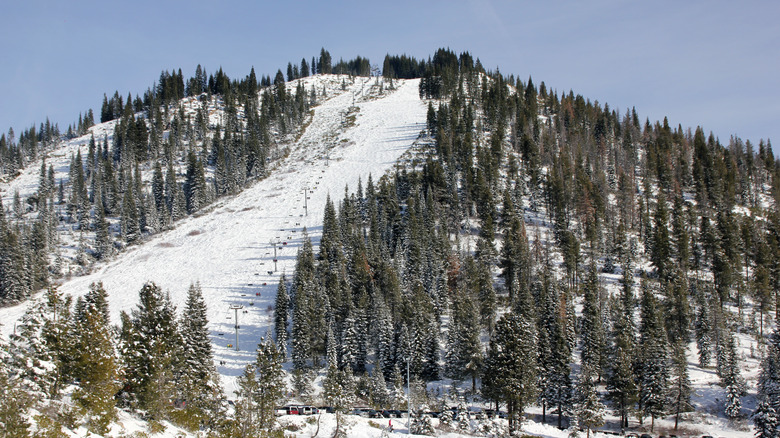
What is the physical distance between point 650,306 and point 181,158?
15661cm

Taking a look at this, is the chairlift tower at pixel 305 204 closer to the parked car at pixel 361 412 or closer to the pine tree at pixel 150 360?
the parked car at pixel 361 412

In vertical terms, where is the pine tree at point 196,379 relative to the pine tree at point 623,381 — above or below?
above

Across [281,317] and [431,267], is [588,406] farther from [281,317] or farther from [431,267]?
[281,317]

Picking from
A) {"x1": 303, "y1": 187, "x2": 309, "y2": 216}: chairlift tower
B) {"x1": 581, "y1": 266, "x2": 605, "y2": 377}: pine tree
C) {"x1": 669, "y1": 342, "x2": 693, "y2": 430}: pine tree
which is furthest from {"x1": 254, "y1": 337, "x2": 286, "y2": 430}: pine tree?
{"x1": 303, "y1": 187, "x2": 309, "y2": 216}: chairlift tower

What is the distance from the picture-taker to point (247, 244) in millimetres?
109688

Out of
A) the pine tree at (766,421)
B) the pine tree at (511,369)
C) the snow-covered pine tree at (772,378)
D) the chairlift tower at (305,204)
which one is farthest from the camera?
the chairlift tower at (305,204)

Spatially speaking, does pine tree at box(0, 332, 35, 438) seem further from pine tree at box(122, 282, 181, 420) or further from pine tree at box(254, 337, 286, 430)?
pine tree at box(254, 337, 286, 430)

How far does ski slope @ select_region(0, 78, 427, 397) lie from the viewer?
8069cm

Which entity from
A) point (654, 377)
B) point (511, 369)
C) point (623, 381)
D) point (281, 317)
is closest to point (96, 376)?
point (511, 369)

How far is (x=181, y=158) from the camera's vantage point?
173250mm

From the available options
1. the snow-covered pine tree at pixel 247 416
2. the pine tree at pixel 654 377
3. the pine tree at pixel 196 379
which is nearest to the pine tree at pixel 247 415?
the snow-covered pine tree at pixel 247 416

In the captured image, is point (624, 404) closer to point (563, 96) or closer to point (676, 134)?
point (676, 134)

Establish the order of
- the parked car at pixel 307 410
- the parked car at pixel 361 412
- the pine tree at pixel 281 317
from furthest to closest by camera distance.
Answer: the pine tree at pixel 281 317, the parked car at pixel 361 412, the parked car at pixel 307 410

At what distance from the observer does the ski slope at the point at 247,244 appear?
80688 mm
